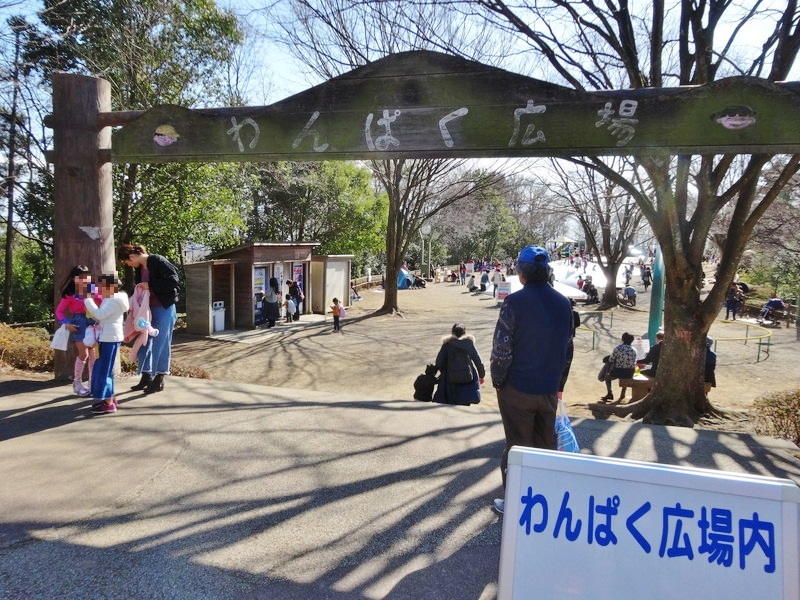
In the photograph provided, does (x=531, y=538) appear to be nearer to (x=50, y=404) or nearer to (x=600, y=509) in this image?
(x=600, y=509)

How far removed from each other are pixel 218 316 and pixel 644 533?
14.5m

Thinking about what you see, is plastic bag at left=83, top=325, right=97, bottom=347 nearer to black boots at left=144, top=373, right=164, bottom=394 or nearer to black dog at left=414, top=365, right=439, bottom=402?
black boots at left=144, top=373, right=164, bottom=394

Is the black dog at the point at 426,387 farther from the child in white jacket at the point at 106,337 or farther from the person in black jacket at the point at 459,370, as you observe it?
the child in white jacket at the point at 106,337

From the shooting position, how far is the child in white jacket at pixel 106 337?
4.53m

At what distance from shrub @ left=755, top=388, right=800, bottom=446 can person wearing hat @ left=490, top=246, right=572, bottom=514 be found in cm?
342

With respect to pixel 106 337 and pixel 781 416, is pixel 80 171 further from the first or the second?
pixel 781 416

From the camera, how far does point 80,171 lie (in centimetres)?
541

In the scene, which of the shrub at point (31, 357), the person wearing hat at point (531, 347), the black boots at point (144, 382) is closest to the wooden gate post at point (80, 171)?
the black boots at point (144, 382)

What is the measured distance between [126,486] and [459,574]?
221 centimetres

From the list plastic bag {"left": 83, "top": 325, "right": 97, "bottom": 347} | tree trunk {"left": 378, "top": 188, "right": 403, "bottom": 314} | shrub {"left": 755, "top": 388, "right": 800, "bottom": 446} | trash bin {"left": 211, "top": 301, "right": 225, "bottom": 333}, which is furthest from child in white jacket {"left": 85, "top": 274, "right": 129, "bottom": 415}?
tree trunk {"left": 378, "top": 188, "right": 403, "bottom": 314}

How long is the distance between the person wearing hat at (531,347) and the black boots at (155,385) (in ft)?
13.0

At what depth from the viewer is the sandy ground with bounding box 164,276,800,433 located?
10094 mm

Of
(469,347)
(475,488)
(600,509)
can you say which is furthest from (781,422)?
(600,509)

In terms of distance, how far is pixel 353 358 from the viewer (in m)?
12.8
